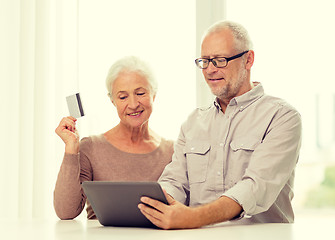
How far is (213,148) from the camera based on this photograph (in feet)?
7.50

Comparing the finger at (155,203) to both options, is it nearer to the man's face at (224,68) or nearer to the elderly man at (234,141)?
the elderly man at (234,141)

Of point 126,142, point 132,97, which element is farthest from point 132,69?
point 126,142

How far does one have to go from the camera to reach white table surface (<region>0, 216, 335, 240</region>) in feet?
4.86

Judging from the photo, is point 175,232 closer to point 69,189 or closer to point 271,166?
point 271,166

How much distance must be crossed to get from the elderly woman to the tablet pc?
2.06 ft

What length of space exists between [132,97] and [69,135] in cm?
33

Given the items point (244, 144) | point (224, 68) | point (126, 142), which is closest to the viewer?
point (244, 144)

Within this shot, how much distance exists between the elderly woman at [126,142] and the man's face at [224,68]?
355 millimetres

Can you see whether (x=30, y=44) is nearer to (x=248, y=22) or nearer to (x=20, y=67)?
(x=20, y=67)

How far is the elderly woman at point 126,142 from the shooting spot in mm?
2463

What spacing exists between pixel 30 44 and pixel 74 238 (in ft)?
6.93

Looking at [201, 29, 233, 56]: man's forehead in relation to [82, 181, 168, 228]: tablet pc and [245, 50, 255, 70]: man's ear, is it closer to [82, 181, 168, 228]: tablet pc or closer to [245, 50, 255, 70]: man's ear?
[245, 50, 255, 70]: man's ear

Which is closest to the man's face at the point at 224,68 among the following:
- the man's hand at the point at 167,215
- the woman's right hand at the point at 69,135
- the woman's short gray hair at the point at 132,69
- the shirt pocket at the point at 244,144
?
the shirt pocket at the point at 244,144

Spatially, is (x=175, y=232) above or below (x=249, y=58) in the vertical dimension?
below
